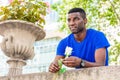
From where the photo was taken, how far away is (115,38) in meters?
10.6

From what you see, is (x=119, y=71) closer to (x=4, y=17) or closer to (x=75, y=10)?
(x=75, y=10)

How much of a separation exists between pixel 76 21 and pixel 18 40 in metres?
1.34

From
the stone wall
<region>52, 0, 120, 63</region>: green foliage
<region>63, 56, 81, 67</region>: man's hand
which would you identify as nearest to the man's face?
<region>63, 56, 81, 67</region>: man's hand

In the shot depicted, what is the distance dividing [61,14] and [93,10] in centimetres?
135

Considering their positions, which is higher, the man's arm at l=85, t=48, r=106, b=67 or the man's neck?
the man's neck

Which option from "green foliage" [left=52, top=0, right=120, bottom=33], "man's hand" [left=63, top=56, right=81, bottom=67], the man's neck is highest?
"green foliage" [left=52, top=0, right=120, bottom=33]

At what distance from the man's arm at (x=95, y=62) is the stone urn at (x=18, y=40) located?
4.84 ft

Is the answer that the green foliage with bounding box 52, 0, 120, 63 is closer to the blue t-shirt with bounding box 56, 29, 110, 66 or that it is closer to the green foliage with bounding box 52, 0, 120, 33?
the green foliage with bounding box 52, 0, 120, 33

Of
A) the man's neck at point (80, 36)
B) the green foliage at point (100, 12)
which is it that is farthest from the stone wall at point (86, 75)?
the green foliage at point (100, 12)

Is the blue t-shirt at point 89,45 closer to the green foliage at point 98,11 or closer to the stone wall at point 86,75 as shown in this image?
the stone wall at point 86,75

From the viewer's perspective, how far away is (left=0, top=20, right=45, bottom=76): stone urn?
4.13 metres

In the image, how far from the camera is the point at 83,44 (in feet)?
10.1

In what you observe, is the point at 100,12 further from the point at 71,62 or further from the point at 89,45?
the point at 71,62

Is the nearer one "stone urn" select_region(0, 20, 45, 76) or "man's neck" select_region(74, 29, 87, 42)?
"man's neck" select_region(74, 29, 87, 42)
